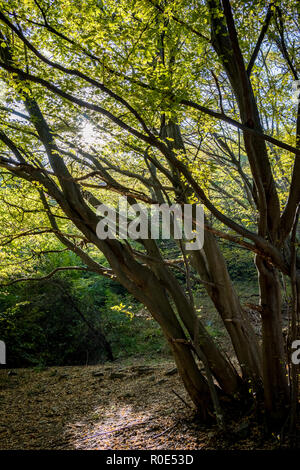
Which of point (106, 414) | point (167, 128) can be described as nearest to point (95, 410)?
point (106, 414)

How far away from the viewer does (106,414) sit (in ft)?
16.0

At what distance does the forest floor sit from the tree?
44 cm

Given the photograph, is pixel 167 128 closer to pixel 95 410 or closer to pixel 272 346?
pixel 272 346

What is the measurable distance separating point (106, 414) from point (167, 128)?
15.0 ft

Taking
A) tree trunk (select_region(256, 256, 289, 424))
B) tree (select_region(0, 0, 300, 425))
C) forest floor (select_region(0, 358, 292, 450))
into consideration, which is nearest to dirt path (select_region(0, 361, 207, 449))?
forest floor (select_region(0, 358, 292, 450))

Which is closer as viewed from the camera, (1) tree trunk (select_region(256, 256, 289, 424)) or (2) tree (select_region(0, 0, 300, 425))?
(2) tree (select_region(0, 0, 300, 425))

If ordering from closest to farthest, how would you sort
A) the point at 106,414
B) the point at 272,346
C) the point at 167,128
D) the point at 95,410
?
1. the point at 272,346
2. the point at 167,128
3. the point at 106,414
4. the point at 95,410

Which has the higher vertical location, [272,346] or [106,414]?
[272,346]

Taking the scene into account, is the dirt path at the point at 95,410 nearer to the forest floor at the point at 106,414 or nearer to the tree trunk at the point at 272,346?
the forest floor at the point at 106,414

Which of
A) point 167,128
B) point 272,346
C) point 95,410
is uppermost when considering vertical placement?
point 167,128

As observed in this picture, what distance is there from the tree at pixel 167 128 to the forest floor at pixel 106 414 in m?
0.44

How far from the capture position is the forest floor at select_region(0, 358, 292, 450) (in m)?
3.55

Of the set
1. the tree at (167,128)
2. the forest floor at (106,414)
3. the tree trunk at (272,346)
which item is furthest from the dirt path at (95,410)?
the tree trunk at (272,346)

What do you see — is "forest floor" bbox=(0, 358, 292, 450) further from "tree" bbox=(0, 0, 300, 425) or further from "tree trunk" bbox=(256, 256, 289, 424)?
"tree" bbox=(0, 0, 300, 425)
